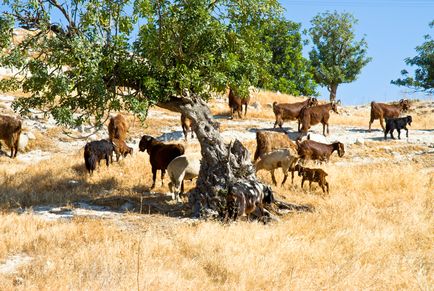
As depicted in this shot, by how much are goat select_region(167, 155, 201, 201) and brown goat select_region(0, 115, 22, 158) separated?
929cm

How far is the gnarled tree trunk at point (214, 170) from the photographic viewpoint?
11.1 metres

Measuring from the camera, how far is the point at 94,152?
15.7 m

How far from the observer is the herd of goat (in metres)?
12.9

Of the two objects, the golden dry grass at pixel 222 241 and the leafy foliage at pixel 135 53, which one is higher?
the leafy foliage at pixel 135 53

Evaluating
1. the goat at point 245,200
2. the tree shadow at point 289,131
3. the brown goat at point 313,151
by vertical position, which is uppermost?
the tree shadow at point 289,131

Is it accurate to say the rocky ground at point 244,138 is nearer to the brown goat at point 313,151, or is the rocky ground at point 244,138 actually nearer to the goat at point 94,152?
the brown goat at point 313,151

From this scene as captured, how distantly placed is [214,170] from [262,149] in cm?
603

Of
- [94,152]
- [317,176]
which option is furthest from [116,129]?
[317,176]

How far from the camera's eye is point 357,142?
22.1 m

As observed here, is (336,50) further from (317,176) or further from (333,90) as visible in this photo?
(317,176)

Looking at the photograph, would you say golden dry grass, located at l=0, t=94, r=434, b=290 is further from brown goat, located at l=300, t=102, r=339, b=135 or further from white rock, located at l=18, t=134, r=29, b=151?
brown goat, located at l=300, t=102, r=339, b=135

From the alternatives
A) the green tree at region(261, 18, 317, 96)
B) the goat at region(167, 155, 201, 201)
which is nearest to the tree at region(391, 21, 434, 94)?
the green tree at region(261, 18, 317, 96)

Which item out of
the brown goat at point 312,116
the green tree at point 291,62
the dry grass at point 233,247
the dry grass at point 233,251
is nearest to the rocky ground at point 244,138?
the brown goat at point 312,116

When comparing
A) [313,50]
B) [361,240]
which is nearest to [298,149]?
[361,240]
